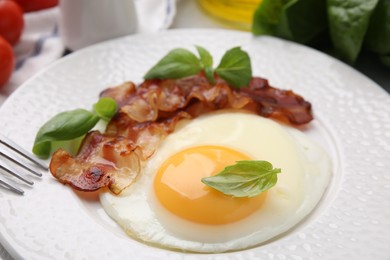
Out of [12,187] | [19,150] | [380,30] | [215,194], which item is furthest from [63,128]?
[380,30]

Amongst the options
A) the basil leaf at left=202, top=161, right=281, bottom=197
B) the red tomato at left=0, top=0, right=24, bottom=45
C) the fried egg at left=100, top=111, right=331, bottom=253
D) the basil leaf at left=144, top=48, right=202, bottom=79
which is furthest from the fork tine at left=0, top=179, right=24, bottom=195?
the red tomato at left=0, top=0, right=24, bottom=45

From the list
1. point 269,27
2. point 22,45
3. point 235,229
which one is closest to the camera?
point 235,229

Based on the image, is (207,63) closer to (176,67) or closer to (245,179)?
(176,67)

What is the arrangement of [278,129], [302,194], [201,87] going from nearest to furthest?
[302,194]
[278,129]
[201,87]

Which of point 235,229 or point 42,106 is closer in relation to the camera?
point 235,229

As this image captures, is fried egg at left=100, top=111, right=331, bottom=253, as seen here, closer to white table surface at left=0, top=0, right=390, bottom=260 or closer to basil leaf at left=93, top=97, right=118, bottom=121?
basil leaf at left=93, top=97, right=118, bottom=121

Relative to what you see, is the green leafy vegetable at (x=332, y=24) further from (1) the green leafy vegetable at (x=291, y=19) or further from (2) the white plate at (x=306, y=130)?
(2) the white plate at (x=306, y=130)

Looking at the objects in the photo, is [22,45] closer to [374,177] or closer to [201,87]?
[201,87]

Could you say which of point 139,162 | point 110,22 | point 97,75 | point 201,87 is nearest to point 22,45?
point 110,22
